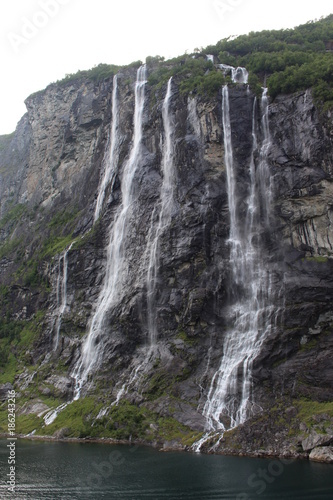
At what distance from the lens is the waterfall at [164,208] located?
1689 inches

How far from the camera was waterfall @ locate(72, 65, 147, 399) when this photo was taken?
43.9m

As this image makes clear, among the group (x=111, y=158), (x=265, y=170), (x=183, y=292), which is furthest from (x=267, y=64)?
(x=183, y=292)

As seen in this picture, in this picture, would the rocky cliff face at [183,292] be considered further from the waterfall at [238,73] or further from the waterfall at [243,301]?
the waterfall at [238,73]

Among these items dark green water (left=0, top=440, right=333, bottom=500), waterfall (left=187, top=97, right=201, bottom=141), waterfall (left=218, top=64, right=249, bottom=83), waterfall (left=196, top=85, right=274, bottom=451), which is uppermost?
waterfall (left=218, top=64, right=249, bottom=83)

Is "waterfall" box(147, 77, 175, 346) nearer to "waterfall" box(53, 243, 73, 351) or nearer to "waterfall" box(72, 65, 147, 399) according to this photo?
"waterfall" box(72, 65, 147, 399)

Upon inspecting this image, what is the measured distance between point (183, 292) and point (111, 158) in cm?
2507

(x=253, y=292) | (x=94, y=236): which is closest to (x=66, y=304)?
(x=94, y=236)

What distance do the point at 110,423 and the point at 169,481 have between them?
44.3 ft

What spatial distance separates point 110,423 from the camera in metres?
35.6

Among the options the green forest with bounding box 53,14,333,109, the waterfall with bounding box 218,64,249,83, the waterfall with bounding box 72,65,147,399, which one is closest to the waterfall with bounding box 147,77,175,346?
the waterfall with bounding box 72,65,147,399

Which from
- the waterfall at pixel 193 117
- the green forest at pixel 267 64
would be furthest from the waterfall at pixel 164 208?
the green forest at pixel 267 64

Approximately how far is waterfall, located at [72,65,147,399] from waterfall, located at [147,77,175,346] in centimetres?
367

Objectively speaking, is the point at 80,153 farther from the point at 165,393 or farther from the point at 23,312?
the point at 165,393

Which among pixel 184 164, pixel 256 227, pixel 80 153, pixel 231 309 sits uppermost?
pixel 80 153
